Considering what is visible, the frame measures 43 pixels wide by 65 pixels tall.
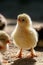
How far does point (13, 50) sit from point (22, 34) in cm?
69

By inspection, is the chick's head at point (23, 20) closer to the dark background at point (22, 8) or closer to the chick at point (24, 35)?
the chick at point (24, 35)

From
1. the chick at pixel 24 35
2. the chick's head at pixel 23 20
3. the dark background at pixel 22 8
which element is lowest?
the chick at pixel 24 35

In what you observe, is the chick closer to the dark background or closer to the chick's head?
the chick's head

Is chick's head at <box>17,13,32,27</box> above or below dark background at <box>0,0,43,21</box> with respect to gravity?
below

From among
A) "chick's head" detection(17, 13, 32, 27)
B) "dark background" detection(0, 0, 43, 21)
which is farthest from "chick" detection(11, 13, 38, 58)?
"dark background" detection(0, 0, 43, 21)

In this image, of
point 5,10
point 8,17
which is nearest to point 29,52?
point 8,17

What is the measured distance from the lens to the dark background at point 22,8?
348 inches

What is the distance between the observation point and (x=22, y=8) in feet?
31.8

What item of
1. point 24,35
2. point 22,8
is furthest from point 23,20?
point 22,8

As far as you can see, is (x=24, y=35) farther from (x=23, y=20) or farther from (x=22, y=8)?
(x=22, y=8)

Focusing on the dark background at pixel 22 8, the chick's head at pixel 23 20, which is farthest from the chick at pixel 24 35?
the dark background at pixel 22 8

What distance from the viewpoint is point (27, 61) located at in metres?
4.33

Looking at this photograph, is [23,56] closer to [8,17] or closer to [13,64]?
[13,64]

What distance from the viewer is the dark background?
29.0 ft
